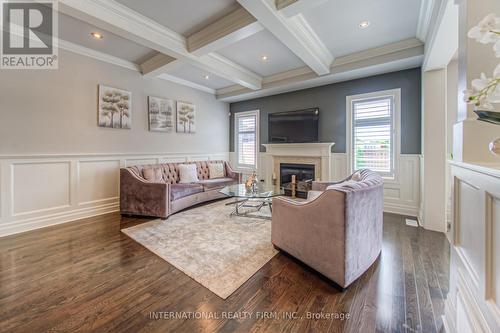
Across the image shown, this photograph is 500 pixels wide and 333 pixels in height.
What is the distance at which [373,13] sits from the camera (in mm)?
2762

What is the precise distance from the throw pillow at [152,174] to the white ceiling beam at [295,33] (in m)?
3.12

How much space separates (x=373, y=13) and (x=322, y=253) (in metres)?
3.01

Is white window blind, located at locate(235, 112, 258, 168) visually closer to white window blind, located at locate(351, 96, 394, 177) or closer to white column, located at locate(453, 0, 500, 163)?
white window blind, located at locate(351, 96, 394, 177)

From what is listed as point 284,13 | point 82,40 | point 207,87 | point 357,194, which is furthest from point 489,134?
point 207,87

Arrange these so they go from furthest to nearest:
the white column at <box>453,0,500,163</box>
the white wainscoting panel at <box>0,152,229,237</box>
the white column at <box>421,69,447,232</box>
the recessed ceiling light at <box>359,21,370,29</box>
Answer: the white column at <box>421,69,447,232</box> → the white wainscoting panel at <box>0,152,229,237</box> → the recessed ceiling light at <box>359,21,370,29</box> → the white column at <box>453,0,500,163</box>

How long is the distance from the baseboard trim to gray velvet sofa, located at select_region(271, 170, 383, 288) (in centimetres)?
359

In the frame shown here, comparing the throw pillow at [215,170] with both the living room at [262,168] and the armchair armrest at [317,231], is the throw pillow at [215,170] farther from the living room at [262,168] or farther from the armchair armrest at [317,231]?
the armchair armrest at [317,231]

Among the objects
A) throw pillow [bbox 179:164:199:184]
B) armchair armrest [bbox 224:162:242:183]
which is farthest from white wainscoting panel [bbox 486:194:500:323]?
armchair armrest [bbox 224:162:242:183]

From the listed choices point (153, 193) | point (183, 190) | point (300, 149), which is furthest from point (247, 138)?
point (153, 193)

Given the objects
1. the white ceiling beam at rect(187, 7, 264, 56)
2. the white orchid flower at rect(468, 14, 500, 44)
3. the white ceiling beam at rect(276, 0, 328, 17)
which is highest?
the white ceiling beam at rect(187, 7, 264, 56)

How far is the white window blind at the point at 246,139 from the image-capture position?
6312 millimetres

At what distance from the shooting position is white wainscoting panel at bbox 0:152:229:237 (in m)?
3.07

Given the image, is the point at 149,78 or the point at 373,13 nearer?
the point at 373,13

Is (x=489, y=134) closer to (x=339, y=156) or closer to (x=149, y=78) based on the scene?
(x=339, y=156)
